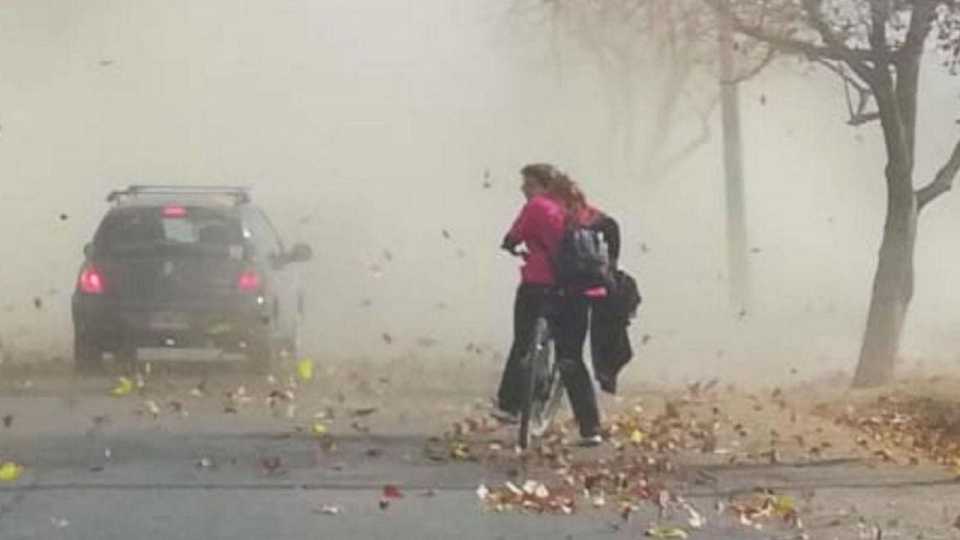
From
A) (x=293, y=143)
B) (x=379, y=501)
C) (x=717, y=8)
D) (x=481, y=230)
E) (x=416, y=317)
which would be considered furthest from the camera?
(x=293, y=143)

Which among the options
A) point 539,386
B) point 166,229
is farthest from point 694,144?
point 539,386

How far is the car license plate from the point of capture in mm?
22094

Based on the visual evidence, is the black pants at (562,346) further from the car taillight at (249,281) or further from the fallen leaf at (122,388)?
the car taillight at (249,281)

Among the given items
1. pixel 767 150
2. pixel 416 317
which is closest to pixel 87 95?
pixel 767 150

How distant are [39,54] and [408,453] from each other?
37.9 meters

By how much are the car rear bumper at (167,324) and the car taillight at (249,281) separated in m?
0.23

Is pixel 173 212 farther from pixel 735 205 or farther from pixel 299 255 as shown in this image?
pixel 735 205

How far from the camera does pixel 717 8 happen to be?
2084cm

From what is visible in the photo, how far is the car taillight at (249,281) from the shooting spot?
2241cm

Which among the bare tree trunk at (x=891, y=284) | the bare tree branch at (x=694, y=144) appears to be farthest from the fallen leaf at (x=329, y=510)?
the bare tree branch at (x=694, y=144)

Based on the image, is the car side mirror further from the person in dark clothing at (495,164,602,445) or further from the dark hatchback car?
the person in dark clothing at (495,164,602,445)

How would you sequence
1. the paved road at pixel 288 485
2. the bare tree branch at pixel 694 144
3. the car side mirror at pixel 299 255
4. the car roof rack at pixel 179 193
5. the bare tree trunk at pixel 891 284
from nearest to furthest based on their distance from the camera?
the paved road at pixel 288 485
the bare tree trunk at pixel 891 284
the car side mirror at pixel 299 255
the car roof rack at pixel 179 193
the bare tree branch at pixel 694 144

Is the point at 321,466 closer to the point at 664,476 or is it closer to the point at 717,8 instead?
the point at 664,476

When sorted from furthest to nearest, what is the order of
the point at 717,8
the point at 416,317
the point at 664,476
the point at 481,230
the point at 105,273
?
the point at 481,230
the point at 416,317
the point at 105,273
the point at 717,8
the point at 664,476
